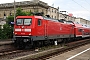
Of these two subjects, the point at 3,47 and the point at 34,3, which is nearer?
the point at 3,47

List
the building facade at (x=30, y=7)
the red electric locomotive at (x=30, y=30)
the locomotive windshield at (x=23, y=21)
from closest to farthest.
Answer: the red electric locomotive at (x=30, y=30) → the locomotive windshield at (x=23, y=21) → the building facade at (x=30, y=7)

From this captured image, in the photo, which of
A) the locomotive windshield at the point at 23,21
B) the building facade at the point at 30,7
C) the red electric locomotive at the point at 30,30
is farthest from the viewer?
the building facade at the point at 30,7

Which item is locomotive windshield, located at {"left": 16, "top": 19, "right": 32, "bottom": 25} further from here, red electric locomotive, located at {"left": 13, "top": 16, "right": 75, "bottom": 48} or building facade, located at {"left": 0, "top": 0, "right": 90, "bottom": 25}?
building facade, located at {"left": 0, "top": 0, "right": 90, "bottom": 25}

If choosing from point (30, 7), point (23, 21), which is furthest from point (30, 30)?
point (30, 7)

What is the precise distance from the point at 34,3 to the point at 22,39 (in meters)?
52.3

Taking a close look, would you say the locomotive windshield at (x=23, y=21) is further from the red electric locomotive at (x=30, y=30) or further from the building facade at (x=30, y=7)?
the building facade at (x=30, y=7)

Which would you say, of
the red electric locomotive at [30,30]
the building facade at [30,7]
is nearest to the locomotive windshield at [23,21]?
the red electric locomotive at [30,30]

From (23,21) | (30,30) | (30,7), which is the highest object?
(30,7)

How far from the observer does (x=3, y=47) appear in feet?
71.7

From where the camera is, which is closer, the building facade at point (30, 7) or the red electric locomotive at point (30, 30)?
the red electric locomotive at point (30, 30)

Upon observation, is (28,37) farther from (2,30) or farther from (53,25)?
(2,30)

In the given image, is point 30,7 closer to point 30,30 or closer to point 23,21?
point 23,21

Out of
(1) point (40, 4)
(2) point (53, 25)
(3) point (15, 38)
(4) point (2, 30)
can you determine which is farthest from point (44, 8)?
(3) point (15, 38)

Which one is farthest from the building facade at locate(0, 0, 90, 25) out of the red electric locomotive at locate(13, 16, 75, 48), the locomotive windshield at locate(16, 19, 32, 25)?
the locomotive windshield at locate(16, 19, 32, 25)
